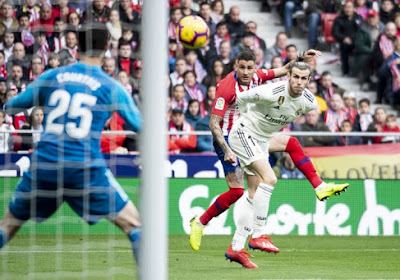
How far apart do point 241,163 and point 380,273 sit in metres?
1.88

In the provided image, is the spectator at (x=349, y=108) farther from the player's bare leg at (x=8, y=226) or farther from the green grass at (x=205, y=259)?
the player's bare leg at (x=8, y=226)

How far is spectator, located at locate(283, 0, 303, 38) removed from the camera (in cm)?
1767

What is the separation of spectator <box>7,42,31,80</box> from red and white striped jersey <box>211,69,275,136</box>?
A: 7.94ft

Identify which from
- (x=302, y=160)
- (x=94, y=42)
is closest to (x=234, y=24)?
(x=302, y=160)

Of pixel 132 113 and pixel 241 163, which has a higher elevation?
pixel 132 113

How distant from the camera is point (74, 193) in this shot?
655cm

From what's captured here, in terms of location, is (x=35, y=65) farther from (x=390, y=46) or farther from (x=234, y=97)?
(x=390, y=46)

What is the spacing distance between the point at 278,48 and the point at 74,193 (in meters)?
10.1

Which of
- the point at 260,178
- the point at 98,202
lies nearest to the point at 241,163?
the point at 260,178

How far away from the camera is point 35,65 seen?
438 inches

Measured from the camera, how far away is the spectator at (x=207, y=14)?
15.5 m

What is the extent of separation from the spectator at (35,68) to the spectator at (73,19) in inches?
26.1

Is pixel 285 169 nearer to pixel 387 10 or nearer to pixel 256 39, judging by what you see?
pixel 256 39

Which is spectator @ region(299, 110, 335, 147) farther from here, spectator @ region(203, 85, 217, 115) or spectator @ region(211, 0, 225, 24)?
spectator @ region(211, 0, 225, 24)
